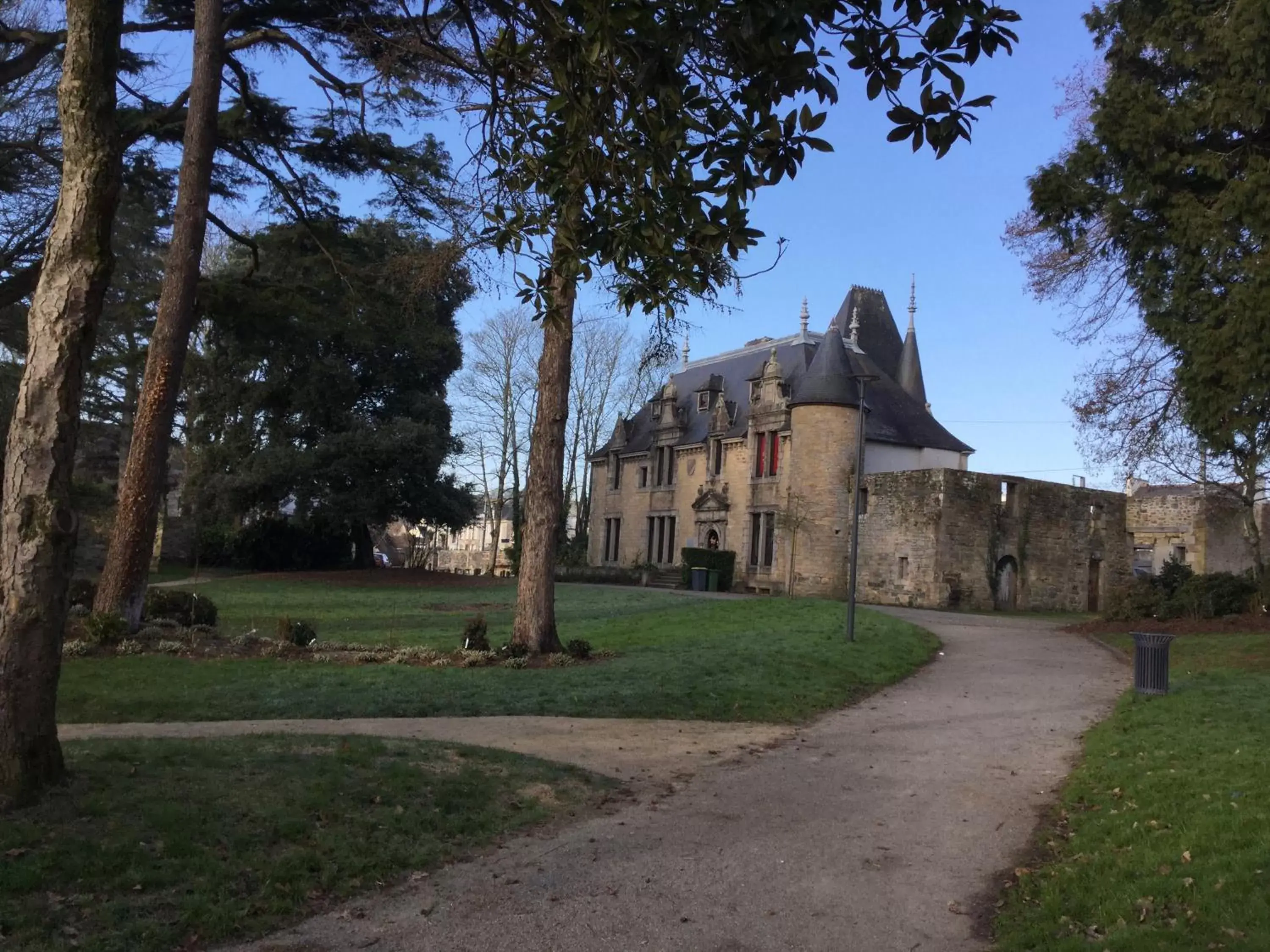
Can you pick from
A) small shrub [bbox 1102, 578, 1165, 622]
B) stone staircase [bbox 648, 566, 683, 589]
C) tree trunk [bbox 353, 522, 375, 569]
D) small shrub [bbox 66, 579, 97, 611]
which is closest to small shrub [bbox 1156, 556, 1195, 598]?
small shrub [bbox 1102, 578, 1165, 622]

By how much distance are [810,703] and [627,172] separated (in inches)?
299

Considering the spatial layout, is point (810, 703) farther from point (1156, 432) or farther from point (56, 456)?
point (1156, 432)

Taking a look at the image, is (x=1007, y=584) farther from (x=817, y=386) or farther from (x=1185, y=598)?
(x=1185, y=598)

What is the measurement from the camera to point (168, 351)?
14.8 meters

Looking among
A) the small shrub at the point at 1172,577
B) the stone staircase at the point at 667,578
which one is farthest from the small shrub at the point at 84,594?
the stone staircase at the point at 667,578

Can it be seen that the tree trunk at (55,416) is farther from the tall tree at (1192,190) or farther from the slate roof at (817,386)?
the slate roof at (817,386)

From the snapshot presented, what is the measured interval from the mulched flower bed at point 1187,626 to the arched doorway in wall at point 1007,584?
948 cm

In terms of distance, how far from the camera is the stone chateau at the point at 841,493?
34625 millimetres

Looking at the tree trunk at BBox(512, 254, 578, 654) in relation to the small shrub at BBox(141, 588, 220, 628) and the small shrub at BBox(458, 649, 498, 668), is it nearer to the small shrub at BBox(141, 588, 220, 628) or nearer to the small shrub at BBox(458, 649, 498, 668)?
the small shrub at BBox(458, 649, 498, 668)

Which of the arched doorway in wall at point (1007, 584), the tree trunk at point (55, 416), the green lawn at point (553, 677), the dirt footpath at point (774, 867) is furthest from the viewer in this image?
the arched doorway in wall at point (1007, 584)

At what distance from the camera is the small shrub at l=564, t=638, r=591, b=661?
15.0m

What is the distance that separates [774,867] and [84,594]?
14.1 metres

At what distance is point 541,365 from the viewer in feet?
49.5

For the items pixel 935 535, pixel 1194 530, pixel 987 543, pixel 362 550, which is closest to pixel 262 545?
pixel 362 550
